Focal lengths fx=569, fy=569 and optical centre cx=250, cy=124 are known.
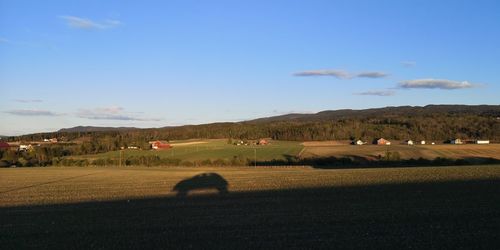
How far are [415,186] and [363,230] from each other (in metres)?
13.5

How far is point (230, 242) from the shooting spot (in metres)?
12.9

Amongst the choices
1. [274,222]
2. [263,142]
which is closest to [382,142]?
[263,142]

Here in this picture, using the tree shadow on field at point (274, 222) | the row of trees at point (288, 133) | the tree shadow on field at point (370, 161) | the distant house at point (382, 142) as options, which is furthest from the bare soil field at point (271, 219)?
the distant house at point (382, 142)

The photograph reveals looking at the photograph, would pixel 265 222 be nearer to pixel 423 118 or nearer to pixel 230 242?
pixel 230 242

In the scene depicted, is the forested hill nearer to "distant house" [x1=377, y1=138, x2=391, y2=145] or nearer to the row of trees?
the row of trees

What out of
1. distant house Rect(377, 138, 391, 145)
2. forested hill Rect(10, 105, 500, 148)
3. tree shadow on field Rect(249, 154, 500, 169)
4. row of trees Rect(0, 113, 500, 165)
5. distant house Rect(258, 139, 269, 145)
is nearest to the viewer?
tree shadow on field Rect(249, 154, 500, 169)

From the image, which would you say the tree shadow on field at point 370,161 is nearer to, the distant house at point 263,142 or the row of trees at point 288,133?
the row of trees at point 288,133

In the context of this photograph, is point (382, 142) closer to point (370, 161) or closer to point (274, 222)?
point (370, 161)

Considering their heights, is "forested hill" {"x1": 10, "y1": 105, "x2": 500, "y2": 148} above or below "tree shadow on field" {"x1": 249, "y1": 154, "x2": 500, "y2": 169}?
above

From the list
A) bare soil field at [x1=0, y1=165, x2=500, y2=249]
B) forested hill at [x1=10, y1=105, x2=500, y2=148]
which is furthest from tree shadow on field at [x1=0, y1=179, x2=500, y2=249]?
forested hill at [x1=10, y1=105, x2=500, y2=148]

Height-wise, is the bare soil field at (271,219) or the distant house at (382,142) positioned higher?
the distant house at (382,142)

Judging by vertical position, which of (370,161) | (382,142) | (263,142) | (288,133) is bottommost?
→ (370,161)

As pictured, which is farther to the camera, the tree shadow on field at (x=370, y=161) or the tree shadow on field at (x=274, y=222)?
the tree shadow on field at (x=370, y=161)

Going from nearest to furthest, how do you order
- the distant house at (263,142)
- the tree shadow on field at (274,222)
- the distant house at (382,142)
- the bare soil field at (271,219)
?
the tree shadow on field at (274,222)
the bare soil field at (271,219)
the distant house at (382,142)
the distant house at (263,142)
